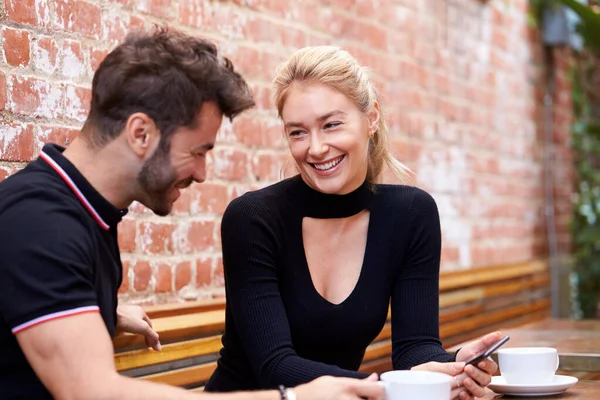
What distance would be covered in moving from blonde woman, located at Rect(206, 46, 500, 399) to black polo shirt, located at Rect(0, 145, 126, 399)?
56 cm

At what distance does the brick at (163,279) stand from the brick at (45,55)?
618mm

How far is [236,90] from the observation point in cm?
155

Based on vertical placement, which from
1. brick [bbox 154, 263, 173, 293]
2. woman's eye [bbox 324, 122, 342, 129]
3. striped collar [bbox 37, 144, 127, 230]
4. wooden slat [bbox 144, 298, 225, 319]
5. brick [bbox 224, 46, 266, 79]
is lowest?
wooden slat [bbox 144, 298, 225, 319]

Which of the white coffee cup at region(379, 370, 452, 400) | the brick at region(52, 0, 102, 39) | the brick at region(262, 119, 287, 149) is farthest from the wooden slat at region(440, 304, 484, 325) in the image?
the white coffee cup at region(379, 370, 452, 400)

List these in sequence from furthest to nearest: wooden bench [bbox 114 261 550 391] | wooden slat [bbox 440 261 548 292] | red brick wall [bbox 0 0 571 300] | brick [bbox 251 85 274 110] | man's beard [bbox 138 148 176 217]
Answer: wooden slat [bbox 440 261 548 292] → brick [bbox 251 85 274 110] → wooden bench [bbox 114 261 550 391] → red brick wall [bbox 0 0 571 300] → man's beard [bbox 138 148 176 217]

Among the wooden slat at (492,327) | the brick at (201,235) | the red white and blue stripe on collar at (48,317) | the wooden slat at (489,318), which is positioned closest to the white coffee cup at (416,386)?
the red white and blue stripe on collar at (48,317)

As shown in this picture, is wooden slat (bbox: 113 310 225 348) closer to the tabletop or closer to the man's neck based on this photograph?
the man's neck

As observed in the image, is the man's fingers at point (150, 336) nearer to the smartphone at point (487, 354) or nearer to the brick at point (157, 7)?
the smartphone at point (487, 354)

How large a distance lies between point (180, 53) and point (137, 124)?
14 centimetres

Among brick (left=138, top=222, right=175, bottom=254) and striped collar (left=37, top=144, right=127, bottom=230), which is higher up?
striped collar (left=37, top=144, right=127, bottom=230)

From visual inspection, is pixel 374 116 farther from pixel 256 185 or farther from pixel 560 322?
pixel 560 322

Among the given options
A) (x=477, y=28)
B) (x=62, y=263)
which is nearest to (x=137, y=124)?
(x=62, y=263)

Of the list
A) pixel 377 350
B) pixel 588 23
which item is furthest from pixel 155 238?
pixel 588 23

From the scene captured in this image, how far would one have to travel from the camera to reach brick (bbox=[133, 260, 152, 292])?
7.60 feet
